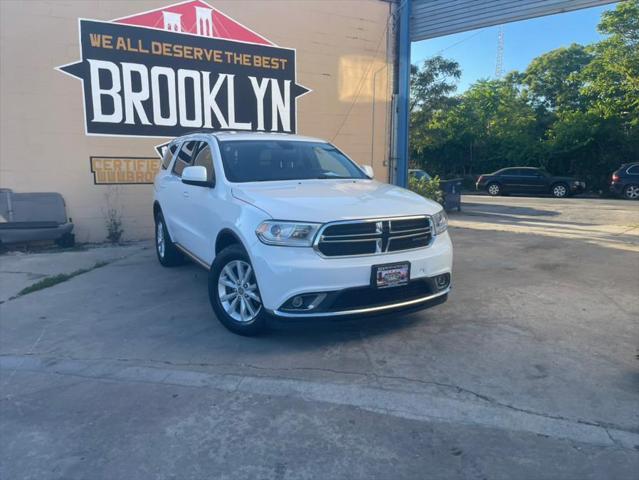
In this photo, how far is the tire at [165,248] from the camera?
7020mm

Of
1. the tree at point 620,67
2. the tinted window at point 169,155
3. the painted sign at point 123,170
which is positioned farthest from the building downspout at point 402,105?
the tree at point 620,67

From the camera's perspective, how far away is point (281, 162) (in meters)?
5.41

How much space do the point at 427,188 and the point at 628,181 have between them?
12.6 metres

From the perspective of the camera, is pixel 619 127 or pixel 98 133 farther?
pixel 619 127

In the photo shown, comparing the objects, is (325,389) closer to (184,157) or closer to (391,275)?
(391,275)

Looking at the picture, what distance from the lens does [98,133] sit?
895 centimetres

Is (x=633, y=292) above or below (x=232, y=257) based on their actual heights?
below

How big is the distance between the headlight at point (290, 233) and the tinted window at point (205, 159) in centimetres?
147

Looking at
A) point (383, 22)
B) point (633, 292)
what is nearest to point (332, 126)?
point (383, 22)

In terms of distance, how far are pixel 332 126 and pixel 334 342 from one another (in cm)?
743

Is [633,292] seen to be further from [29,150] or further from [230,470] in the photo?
[29,150]

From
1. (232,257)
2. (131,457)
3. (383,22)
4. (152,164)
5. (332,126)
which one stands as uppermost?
(383,22)

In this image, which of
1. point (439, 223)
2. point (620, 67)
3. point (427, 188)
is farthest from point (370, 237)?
point (620, 67)

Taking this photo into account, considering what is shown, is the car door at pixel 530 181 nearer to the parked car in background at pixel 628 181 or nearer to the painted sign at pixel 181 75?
the parked car in background at pixel 628 181
